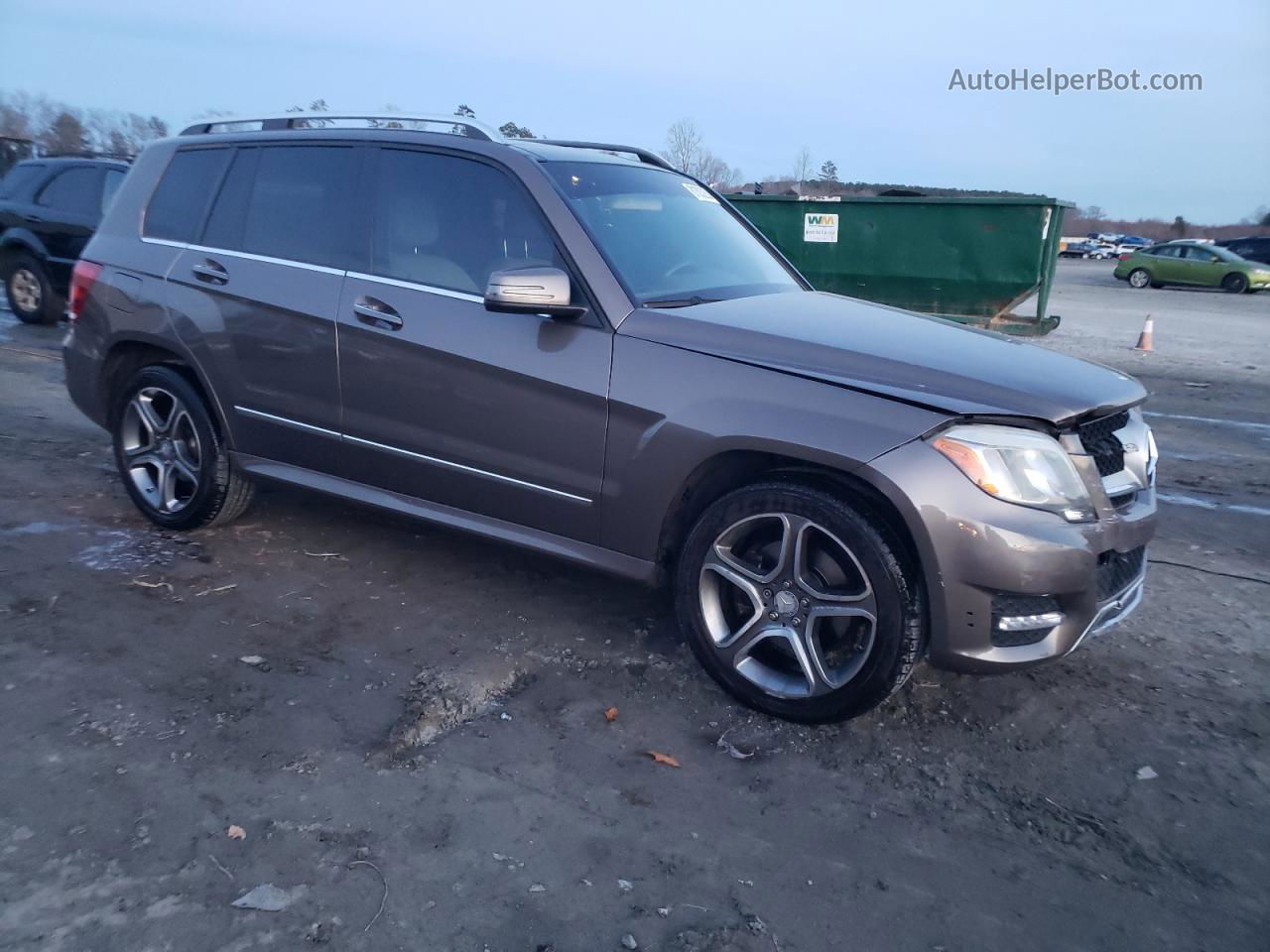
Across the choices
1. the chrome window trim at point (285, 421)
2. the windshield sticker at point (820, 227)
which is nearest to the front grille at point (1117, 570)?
the chrome window trim at point (285, 421)

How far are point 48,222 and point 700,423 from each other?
1069 cm

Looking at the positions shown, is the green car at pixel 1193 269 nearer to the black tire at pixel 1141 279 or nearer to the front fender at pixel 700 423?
the black tire at pixel 1141 279

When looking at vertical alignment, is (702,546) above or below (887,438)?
below

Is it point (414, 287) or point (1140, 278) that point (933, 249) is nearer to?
point (414, 287)

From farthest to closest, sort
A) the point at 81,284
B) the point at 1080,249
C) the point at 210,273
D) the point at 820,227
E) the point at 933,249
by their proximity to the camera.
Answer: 1. the point at 1080,249
2. the point at 820,227
3. the point at 933,249
4. the point at 81,284
5. the point at 210,273

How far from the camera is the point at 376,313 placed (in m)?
4.13

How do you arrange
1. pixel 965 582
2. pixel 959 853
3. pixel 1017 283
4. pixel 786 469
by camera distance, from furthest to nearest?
pixel 1017 283, pixel 786 469, pixel 965 582, pixel 959 853

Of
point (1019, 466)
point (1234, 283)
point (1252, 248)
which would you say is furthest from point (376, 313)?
point (1252, 248)

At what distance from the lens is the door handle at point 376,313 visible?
161 inches

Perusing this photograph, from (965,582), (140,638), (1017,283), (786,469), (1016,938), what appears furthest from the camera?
(1017,283)

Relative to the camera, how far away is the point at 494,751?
327 centimetres

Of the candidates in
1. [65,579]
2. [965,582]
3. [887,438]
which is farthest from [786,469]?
[65,579]

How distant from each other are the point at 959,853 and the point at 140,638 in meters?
3.06

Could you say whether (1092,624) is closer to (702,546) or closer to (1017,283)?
(702,546)
